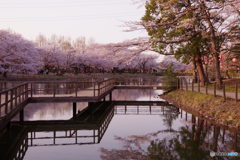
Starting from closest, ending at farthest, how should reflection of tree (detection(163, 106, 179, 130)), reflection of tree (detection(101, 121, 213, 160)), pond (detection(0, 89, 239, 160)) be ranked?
reflection of tree (detection(101, 121, 213, 160))
pond (detection(0, 89, 239, 160))
reflection of tree (detection(163, 106, 179, 130))

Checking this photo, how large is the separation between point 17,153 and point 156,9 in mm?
23971

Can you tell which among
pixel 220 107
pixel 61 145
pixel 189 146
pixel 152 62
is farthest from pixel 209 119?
pixel 152 62

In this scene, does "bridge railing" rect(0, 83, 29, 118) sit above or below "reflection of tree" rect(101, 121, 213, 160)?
above

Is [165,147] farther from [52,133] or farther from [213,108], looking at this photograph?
[213,108]

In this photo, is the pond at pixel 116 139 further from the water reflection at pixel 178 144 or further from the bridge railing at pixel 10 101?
the bridge railing at pixel 10 101

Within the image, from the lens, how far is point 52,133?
17.1m

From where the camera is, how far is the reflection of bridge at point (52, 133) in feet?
45.3

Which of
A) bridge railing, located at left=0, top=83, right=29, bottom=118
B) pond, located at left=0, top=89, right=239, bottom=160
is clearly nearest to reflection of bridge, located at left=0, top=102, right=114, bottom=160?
pond, located at left=0, top=89, right=239, bottom=160

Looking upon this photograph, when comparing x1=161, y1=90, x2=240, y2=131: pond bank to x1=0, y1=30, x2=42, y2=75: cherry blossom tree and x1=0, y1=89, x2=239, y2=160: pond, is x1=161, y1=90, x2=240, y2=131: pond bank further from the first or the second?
x1=0, y1=30, x2=42, y2=75: cherry blossom tree

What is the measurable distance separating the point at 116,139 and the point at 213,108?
8108 millimetres

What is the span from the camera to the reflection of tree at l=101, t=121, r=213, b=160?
40.0 feet

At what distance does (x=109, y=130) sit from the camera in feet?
58.2

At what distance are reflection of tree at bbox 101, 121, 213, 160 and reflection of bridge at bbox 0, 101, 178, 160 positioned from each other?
2.10m

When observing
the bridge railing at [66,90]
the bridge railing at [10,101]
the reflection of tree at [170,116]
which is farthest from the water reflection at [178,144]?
the bridge railing at [66,90]
